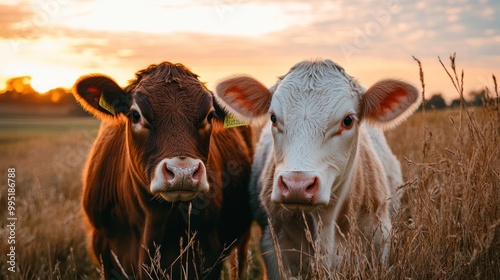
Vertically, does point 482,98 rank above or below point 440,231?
above

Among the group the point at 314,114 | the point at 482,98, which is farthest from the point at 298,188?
the point at 482,98

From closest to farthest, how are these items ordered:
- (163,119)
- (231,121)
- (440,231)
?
(440,231) < (163,119) < (231,121)

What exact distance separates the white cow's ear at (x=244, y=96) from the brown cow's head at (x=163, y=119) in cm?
13

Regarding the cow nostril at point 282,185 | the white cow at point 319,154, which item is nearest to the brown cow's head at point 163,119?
the white cow at point 319,154

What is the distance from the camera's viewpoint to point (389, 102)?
392 centimetres

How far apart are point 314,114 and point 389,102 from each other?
70cm

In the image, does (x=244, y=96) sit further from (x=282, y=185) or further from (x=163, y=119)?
(x=282, y=185)

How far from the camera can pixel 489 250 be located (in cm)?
340

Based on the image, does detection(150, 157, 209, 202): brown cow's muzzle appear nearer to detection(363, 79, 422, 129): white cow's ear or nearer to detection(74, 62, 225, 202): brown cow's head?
detection(74, 62, 225, 202): brown cow's head

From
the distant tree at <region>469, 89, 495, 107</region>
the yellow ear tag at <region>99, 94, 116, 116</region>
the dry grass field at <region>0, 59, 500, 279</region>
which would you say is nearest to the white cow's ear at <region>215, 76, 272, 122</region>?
the yellow ear tag at <region>99, 94, 116, 116</region>

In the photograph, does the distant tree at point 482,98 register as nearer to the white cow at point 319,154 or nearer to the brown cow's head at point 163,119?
the white cow at point 319,154

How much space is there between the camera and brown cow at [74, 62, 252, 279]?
3732 mm

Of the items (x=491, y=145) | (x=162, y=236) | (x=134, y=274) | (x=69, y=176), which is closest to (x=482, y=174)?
(x=491, y=145)

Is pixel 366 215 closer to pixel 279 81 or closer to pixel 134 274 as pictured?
pixel 279 81
